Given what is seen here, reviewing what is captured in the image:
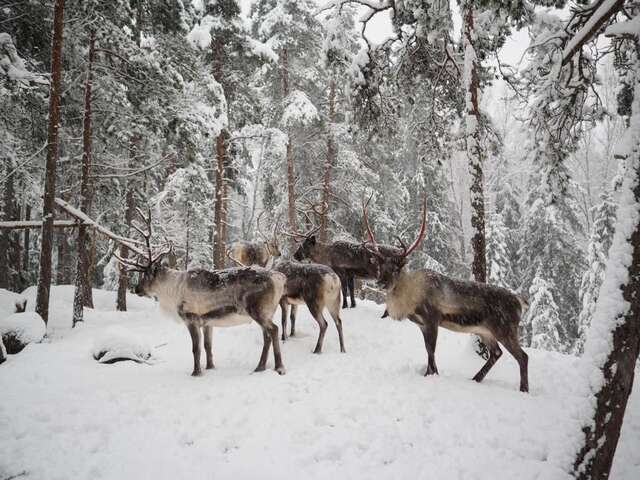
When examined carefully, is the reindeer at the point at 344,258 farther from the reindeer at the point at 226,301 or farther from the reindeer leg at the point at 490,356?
the reindeer leg at the point at 490,356

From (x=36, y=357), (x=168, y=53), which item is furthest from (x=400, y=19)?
(x=36, y=357)

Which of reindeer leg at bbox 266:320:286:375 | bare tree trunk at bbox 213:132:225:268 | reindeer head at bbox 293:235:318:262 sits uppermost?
bare tree trunk at bbox 213:132:225:268

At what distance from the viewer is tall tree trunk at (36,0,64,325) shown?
884cm

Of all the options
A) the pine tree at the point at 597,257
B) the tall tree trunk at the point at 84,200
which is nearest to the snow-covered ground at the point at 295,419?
the tall tree trunk at the point at 84,200

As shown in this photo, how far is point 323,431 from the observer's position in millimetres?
4438

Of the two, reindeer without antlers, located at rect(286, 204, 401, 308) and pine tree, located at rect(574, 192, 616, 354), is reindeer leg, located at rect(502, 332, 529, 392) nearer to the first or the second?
reindeer without antlers, located at rect(286, 204, 401, 308)

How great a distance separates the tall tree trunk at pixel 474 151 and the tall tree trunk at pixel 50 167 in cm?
869

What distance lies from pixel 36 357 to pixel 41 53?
26.9 ft

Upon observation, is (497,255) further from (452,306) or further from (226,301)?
(226,301)

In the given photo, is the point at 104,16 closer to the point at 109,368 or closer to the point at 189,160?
the point at 189,160

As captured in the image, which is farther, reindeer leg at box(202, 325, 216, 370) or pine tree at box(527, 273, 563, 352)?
pine tree at box(527, 273, 563, 352)

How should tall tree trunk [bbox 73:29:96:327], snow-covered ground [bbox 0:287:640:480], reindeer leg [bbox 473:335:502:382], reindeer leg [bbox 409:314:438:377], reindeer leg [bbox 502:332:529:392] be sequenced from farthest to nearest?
tall tree trunk [bbox 73:29:96:327] → reindeer leg [bbox 409:314:438:377] → reindeer leg [bbox 473:335:502:382] → reindeer leg [bbox 502:332:529:392] → snow-covered ground [bbox 0:287:640:480]

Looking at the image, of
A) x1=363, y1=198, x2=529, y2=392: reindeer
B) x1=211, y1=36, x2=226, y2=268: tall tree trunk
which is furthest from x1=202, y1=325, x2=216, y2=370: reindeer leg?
x1=211, y1=36, x2=226, y2=268: tall tree trunk

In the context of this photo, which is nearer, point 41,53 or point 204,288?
point 204,288
